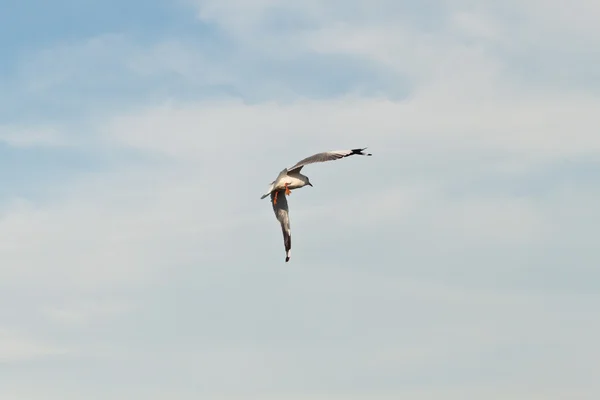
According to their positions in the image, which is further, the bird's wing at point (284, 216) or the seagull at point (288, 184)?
the bird's wing at point (284, 216)

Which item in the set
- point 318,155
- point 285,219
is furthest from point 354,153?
point 285,219

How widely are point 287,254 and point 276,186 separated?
8440 millimetres

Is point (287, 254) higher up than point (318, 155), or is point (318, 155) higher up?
point (318, 155)

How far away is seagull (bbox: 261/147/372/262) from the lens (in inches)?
4449

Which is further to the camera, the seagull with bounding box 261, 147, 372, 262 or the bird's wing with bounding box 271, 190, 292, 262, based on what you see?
the bird's wing with bounding box 271, 190, 292, 262

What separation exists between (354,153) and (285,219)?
14487 millimetres

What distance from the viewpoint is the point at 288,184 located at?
11781 cm

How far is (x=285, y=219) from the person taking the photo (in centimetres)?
12262

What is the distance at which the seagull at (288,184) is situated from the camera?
113000 mm

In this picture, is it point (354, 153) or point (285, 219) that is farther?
point (285, 219)

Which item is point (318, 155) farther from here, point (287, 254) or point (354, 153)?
point (287, 254)


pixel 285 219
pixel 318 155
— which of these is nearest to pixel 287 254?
pixel 285 219

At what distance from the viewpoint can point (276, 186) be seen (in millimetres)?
117438

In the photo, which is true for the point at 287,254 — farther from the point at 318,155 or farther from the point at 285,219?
the point at 318,155
